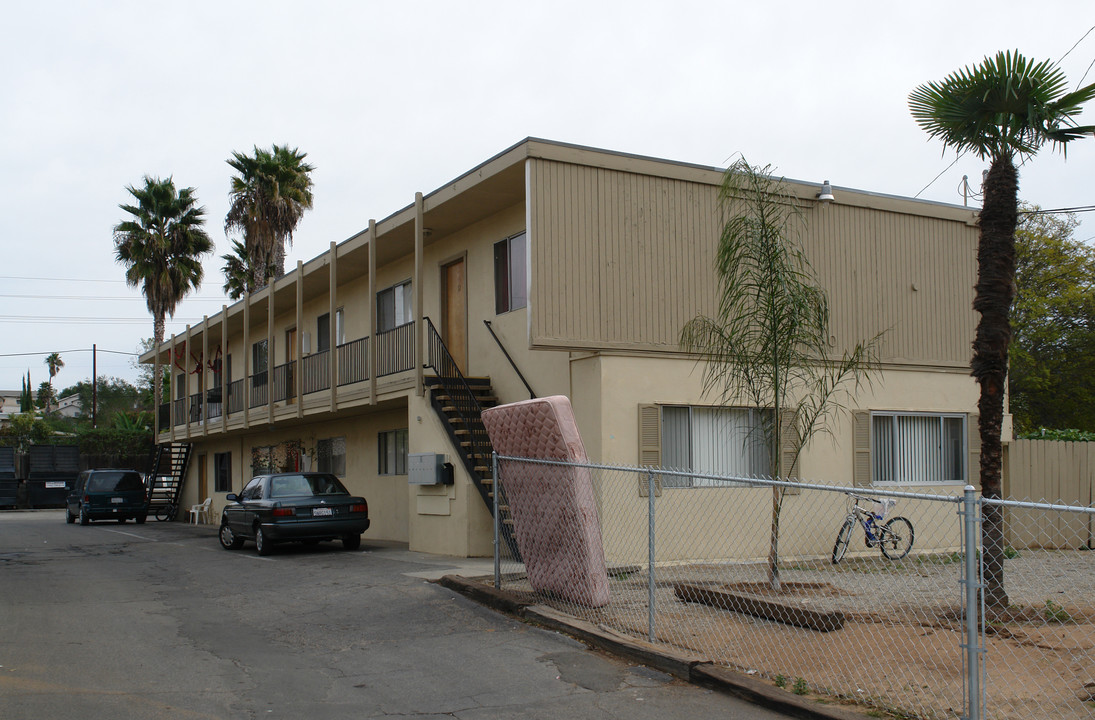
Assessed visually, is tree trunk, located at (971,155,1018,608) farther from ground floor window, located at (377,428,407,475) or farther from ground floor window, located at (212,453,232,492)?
ground floor window, located at (212,453,232,492)

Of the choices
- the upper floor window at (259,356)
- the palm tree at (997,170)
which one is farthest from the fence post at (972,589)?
the upper floor window at (259,356)

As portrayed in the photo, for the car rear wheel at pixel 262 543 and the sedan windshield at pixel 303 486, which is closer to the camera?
the car rear wheel at pixel 262 543

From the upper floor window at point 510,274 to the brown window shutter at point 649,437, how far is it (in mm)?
3030

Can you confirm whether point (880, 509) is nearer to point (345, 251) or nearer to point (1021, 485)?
point (1021, 485)

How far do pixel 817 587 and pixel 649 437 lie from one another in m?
3.88

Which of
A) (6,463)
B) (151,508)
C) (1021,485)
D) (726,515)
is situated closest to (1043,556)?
(1021,485)

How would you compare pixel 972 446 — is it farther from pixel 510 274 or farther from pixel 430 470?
pixel 430 470

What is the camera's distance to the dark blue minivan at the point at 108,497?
28734mm

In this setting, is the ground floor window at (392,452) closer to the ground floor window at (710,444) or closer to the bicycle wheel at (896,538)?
the ground floor window at (710,444)

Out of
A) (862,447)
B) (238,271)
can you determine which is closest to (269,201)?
(238,271)

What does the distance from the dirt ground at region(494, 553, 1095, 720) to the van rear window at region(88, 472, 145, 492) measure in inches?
894

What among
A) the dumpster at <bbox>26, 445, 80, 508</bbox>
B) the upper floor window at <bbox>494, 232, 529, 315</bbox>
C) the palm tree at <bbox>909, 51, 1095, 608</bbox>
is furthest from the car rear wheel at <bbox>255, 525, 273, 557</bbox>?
the dumpster at <bbox>26, 445, 80, 508</bbox>

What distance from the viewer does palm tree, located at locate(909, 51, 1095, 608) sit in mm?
8625

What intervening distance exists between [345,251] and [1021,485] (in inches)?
516
